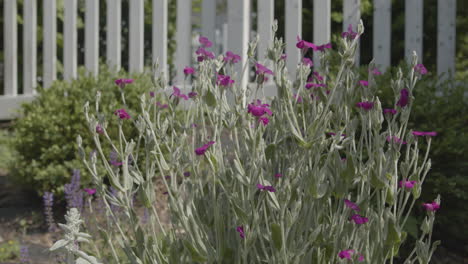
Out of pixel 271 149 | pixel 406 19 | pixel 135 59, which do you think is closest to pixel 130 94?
pixel 135 59

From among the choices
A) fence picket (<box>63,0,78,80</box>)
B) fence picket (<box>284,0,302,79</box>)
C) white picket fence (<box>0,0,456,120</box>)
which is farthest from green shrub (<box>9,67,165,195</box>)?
fence picket (<box>284,0,302,79</box>)

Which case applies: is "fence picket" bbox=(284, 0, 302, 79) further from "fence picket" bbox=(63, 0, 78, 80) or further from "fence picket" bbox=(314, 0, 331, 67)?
"fence picket" bbox=(63, 0, 78, 80)

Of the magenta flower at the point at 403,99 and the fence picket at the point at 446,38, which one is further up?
the fence picket at the point at 446,38

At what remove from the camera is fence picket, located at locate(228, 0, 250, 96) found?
15.5 feet

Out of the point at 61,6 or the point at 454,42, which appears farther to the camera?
the point at 61,6

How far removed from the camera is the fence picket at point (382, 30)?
4.56 metres

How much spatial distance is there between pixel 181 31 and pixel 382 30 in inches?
63.7

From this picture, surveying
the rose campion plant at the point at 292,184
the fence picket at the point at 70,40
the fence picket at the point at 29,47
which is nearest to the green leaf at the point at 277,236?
the rose campion plant at the point at 292,184

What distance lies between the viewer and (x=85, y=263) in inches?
68.4

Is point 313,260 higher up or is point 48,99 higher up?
point 48,99

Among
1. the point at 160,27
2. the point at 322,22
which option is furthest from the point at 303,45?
the point at 160,27

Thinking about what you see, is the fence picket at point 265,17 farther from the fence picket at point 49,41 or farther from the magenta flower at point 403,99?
the magenta flower at point 403,99

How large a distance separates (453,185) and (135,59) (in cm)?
298

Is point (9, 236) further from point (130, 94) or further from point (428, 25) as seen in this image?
point (428, 25)
